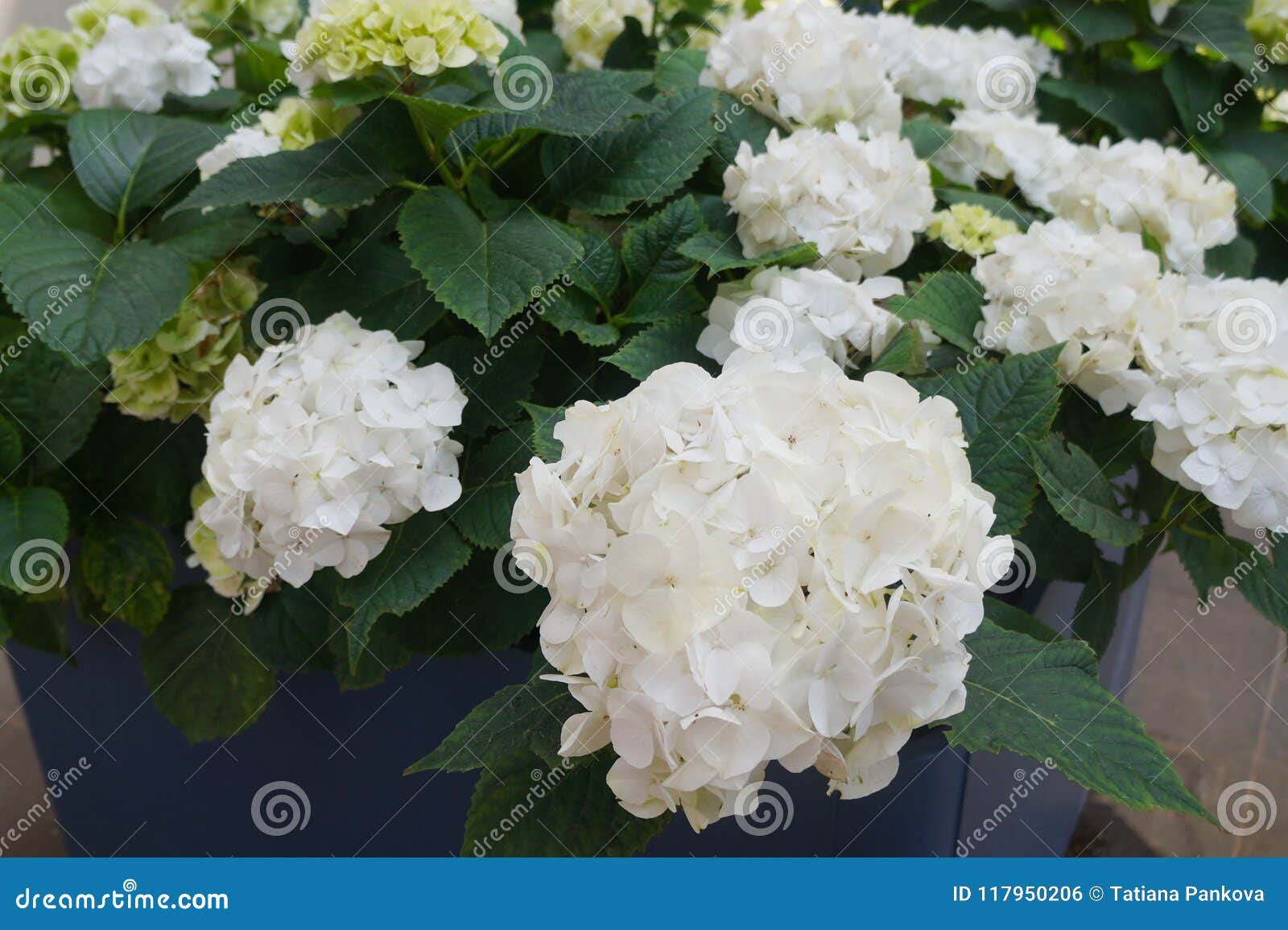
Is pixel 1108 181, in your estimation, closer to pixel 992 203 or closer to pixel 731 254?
pixel 992 203

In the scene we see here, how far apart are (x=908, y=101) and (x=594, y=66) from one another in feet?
1.24

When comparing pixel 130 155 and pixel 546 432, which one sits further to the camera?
pixel 130 155

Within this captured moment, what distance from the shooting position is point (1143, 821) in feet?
5.01

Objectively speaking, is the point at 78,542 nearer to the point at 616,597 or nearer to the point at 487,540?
the point at 487,540

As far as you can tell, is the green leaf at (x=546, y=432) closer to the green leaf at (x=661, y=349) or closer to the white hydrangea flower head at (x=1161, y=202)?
the green leaf at (x=661, y=349)

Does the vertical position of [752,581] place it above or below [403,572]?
above

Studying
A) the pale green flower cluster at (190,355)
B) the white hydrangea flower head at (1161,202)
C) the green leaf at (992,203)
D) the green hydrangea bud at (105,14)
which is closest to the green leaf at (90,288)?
the pale green flower cluster at (190,355)

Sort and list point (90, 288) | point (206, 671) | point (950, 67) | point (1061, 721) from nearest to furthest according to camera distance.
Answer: point (1061, 721) → point (90, 288) → point (206, 671) → point (950, 67)

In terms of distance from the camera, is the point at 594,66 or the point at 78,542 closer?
the point at 78,542

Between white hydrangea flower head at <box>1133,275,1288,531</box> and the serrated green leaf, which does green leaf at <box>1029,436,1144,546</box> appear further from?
the serrated green leaf

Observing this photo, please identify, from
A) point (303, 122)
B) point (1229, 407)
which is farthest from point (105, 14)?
point (1229, 407)

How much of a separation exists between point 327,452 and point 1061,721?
51cm

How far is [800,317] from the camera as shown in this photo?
85 centimetres
